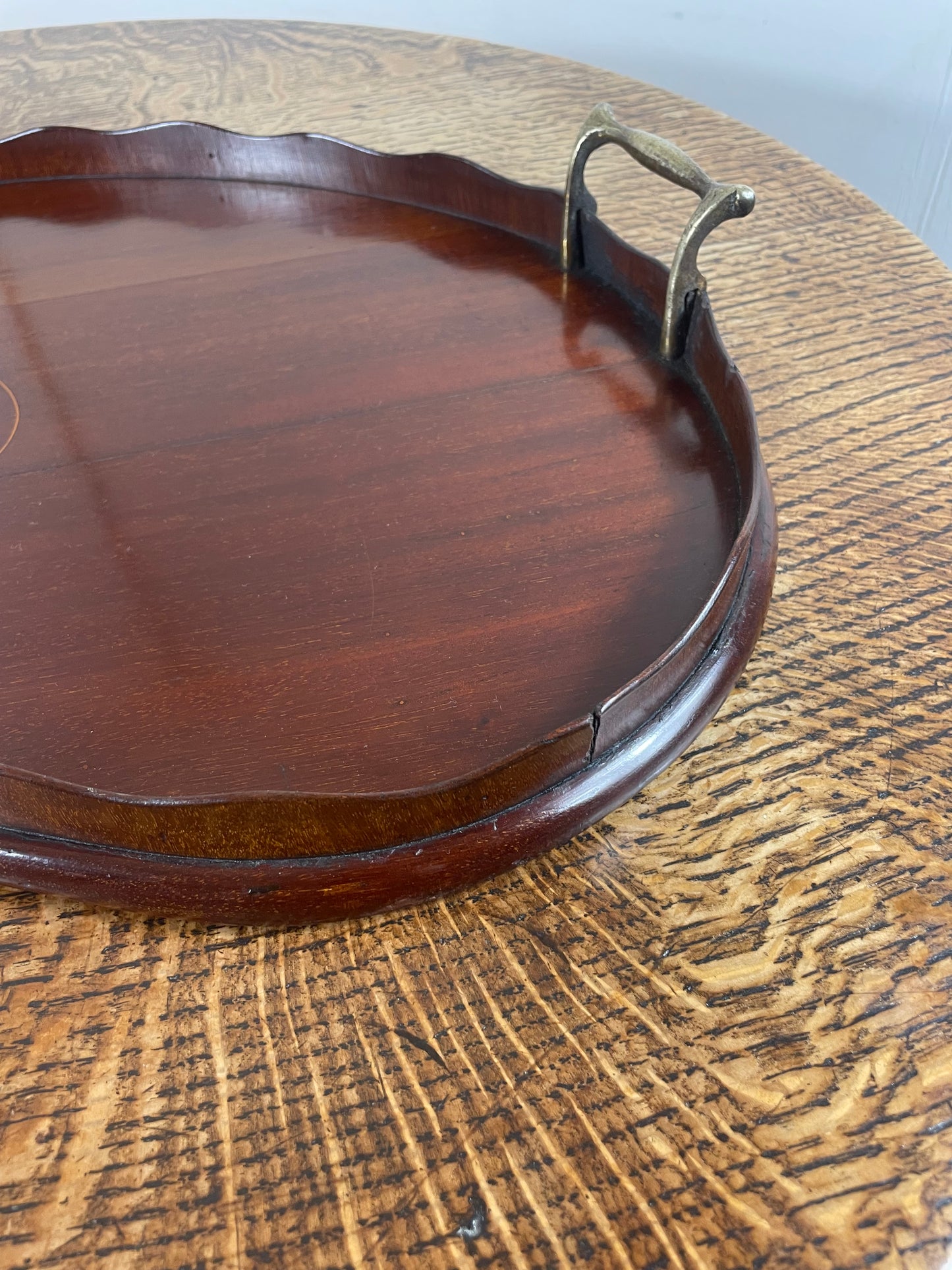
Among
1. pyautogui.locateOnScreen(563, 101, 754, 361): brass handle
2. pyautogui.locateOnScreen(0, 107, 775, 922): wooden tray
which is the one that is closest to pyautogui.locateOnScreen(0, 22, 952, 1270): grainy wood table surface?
pyautogui.locateOnScreen(0, 107, 775, 922): wooden tray

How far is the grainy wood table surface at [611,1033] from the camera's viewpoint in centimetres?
39

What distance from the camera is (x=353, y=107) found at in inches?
44.4

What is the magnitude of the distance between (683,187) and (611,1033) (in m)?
0.56

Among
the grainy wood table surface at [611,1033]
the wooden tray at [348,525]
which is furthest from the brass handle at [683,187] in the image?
the grainy wood table surface at [611,1033]

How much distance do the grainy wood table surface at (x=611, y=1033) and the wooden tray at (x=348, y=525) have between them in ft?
0.10

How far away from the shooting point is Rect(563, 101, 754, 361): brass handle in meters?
0.68

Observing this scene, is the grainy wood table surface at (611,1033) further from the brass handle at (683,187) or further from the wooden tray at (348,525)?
the brass handle at (683,187)

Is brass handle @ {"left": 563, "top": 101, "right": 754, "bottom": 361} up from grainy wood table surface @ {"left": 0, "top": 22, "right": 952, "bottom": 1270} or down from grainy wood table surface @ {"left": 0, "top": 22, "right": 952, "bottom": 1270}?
up

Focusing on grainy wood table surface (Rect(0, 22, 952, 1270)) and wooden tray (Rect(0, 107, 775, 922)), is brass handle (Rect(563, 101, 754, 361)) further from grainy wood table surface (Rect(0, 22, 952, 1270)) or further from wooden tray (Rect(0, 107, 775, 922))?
grainy wood table surface (Rect(0, 22, 952, 1270))

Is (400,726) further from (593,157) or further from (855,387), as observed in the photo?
(593,157)

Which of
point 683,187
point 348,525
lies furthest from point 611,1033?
point 683,187

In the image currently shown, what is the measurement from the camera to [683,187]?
2.45 ft

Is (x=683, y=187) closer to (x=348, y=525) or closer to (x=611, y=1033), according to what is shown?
(x=348, y=525)

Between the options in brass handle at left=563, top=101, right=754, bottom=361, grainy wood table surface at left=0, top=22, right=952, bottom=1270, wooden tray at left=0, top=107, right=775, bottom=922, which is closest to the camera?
grainy wood table surface at left=0, top=22, right=952, bottom=1270
